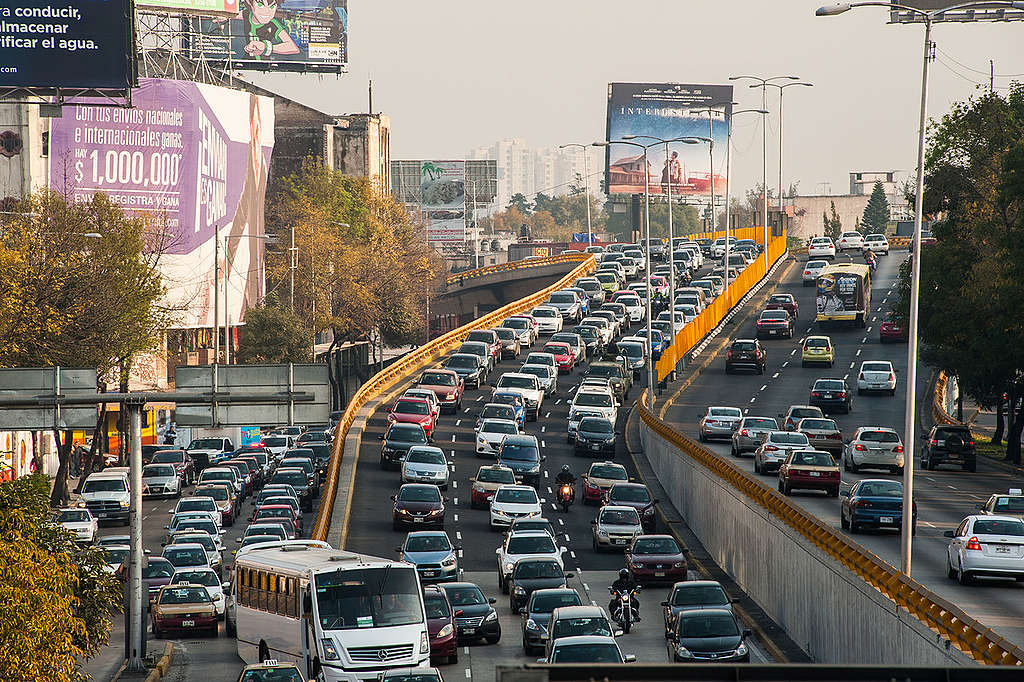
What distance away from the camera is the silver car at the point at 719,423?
58.0 meters

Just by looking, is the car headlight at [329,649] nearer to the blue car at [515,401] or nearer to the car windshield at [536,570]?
the car windshield at [536,570]

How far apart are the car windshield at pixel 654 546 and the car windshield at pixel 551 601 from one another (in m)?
6.49

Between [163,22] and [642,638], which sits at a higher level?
[163,22]

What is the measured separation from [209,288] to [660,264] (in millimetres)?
42374

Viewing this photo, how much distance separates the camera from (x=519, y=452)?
53.4 metres

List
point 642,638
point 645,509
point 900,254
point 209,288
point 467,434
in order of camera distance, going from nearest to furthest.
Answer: point 642,638 → point 645,509 → point 467,434 → point 209,288 → point 900,254

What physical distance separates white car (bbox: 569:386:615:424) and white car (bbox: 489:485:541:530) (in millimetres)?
16105

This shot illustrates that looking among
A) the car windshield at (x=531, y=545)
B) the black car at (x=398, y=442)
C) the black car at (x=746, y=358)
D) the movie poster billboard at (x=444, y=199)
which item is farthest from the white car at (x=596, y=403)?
the movie poster billboard at (x=444, y=199)

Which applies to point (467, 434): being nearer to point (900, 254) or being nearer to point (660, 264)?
point (660, 264)

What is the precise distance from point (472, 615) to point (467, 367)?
1631 inches

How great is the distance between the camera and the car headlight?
26844 mm

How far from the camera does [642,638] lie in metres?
32.9

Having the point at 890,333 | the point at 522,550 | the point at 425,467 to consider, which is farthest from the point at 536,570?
the point at 890,333

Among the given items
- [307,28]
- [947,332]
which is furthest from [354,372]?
[947,332]
